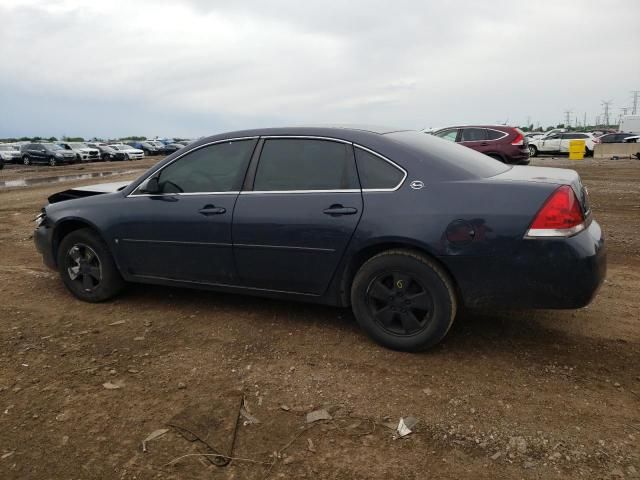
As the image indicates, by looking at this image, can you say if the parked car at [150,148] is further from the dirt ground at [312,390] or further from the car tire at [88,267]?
the dirt ground at [312,390]

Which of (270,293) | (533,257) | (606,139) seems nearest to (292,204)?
(270,293)

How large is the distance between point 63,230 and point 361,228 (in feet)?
9.83

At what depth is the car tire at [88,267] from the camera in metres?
4.52

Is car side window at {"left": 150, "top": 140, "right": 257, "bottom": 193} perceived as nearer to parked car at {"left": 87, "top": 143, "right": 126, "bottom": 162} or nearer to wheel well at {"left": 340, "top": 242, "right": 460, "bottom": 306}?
wheel well at {"left": 340, "top": 242, "right": 460, "bottom": 306}

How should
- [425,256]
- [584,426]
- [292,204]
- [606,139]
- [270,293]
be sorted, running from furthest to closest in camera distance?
[606,139], [270,293], [292,204], [425,256], [584,426]

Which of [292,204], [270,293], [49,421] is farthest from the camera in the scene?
[270,293]

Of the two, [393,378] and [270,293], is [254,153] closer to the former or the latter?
[270,293]

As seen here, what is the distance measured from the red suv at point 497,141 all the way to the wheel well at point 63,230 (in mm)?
12009

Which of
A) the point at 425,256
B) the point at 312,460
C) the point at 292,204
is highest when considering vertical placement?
the point at 292,204

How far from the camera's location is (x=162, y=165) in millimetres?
4250

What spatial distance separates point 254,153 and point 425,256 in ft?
5.12

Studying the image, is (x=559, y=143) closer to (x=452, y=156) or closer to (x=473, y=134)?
(x=473, y=134)

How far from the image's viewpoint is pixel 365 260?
11.5 feet

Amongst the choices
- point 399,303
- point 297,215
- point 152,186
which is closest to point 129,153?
point 152,186
